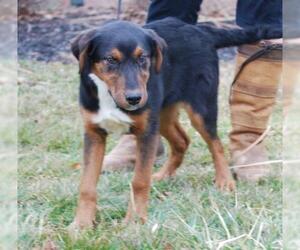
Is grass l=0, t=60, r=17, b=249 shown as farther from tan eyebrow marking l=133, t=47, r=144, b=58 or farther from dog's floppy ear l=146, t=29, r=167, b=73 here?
dog's floppy ear l=146, t=29, r=167, b=73

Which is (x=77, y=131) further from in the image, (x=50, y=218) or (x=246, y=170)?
(x=50, y=218)

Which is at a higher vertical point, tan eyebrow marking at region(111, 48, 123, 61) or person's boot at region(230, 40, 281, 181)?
tan eyebrow marking at region(111, 48, 123, 61)

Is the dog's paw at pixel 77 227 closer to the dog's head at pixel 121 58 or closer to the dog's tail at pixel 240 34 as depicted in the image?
the dog's head at pixel 121 58

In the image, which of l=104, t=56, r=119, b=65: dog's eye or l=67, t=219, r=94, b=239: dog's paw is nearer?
l=67, t=219, r=94, b=239: dog's paw

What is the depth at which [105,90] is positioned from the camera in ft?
9.38

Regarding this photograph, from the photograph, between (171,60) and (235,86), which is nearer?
(171,60)

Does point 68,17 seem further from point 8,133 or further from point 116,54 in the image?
point 8,133

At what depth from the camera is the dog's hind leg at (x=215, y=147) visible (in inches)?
137

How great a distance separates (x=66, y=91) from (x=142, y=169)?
3006 mm

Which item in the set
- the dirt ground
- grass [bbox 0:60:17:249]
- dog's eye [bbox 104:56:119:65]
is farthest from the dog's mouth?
the dirt ground

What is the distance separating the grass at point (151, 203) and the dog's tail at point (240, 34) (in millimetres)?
682

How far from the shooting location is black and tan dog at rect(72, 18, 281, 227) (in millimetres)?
2727

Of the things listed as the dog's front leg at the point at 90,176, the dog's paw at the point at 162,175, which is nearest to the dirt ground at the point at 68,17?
the dog's paw at the point at 162,175

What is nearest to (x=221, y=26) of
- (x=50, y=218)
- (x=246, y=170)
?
(x=246, y=170)
